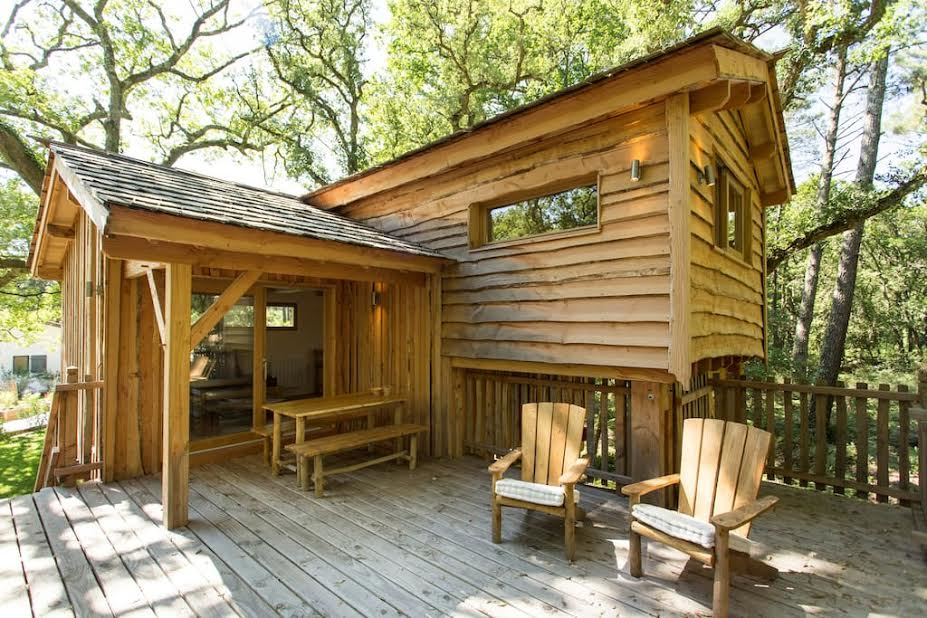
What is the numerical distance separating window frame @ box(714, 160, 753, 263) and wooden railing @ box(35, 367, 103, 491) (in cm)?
669

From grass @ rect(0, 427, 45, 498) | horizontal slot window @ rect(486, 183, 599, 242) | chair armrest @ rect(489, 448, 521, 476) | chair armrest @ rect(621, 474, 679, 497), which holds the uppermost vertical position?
horizontal slot window @ rect(486, 183, 599, 242)

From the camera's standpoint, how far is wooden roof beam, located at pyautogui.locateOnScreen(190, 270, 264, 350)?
12.0ft

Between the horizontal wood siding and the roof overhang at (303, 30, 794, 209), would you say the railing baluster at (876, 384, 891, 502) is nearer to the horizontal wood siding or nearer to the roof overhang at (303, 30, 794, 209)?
the horizontal wood siding

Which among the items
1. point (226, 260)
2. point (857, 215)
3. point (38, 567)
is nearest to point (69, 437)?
point (38, 567)

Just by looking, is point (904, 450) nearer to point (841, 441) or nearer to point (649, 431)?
point (841, 441)

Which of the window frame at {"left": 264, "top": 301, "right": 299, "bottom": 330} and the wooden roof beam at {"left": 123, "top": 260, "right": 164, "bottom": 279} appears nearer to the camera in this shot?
the wooden roof beam at {"left": 123, "top": 260, "right": 164, "bottom": 279}

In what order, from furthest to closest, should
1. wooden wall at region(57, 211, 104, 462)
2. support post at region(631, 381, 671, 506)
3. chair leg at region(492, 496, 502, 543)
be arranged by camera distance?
1. wooden wall at region(57, 211, 104, 462)
2. support post at region(631, 381, 671, 506)
3. chair leg at region(492, 496, 502, 543)

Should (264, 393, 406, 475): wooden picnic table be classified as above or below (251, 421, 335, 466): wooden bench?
above

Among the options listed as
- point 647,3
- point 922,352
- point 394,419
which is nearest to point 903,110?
point 922,352

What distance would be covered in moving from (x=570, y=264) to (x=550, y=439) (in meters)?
1.70

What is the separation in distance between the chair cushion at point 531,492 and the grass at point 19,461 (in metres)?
8.17

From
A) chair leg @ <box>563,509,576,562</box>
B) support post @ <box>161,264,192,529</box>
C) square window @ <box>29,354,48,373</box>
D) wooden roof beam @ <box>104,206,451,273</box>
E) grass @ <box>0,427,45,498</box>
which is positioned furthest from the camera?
square window @ <box>29,354,48,373</box>

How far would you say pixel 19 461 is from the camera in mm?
8898

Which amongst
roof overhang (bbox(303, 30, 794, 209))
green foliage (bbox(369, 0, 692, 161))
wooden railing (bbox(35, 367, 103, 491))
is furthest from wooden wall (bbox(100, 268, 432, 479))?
green foliage (bbox(369, 0, 692, 161))
